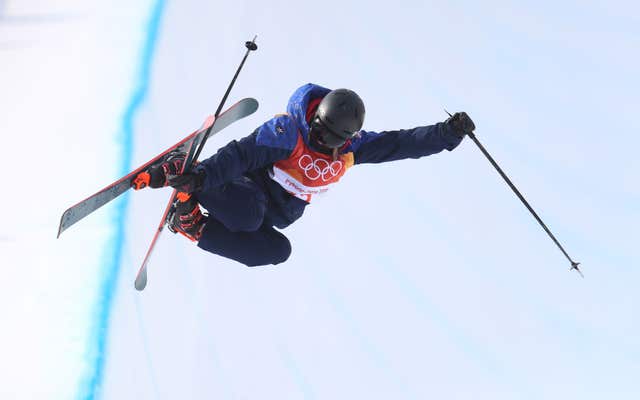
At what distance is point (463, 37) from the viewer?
20.3 feet

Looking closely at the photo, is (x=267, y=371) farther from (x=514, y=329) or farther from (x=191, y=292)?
(x=514, y=329)

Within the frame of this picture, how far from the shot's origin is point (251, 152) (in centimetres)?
362

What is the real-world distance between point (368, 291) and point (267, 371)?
3.38ft

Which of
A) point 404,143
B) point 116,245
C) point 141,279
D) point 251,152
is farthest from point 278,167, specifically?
point 116,245

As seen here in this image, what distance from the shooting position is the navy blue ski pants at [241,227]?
3.83 metres

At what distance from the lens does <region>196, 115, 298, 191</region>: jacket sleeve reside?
350 cm

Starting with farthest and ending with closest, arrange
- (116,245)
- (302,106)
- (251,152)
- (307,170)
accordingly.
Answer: (116,245) → (307,170) → (302,106) → (251,152)

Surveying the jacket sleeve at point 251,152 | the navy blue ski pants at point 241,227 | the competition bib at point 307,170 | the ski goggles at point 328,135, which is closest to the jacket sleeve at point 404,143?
the competition bib at point 307,170

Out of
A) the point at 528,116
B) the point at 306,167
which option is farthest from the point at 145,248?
the point at 528,116

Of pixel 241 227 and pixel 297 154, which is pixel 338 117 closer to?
pixel 297 154

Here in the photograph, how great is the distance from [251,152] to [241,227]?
1.80 ft

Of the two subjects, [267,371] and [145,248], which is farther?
[145,248]

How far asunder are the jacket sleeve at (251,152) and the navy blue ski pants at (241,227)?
0.23m

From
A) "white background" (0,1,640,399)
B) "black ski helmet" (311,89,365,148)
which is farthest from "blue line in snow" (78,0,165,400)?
"black ski helmet" (311,89,365,148)
